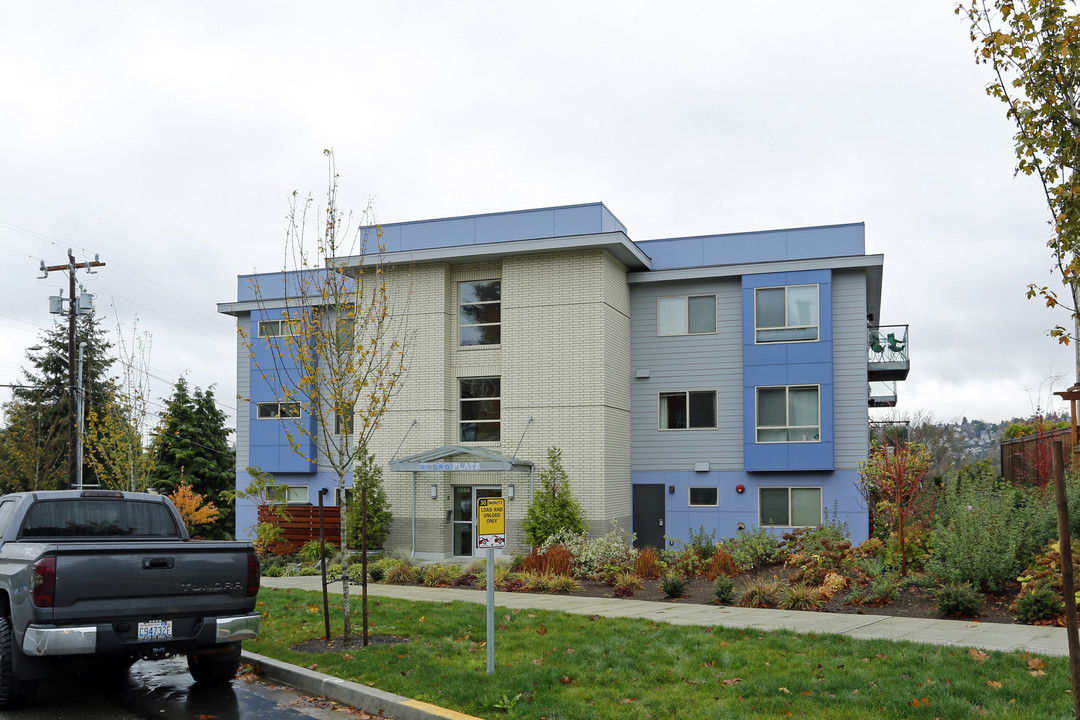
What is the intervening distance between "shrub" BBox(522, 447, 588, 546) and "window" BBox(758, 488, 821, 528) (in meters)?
5.11

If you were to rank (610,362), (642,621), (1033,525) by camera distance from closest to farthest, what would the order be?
(642,621) < (1033,525) < (610,362)

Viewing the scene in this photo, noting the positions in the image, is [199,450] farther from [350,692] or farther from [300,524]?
[350,692]

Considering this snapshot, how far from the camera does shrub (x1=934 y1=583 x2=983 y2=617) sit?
12.0m

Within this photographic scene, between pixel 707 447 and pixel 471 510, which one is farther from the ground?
pixel 707 447

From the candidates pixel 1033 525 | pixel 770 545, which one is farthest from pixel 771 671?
pixel 770 545

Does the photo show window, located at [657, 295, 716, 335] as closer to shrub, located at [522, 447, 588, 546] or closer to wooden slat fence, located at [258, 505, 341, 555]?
shrub, located at [522, 447, 588, 546]

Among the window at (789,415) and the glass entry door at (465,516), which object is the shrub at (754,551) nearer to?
the window at (789,415)

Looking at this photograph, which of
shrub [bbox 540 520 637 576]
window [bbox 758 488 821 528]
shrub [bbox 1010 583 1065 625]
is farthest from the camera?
window [bbox 758 488 821 528]

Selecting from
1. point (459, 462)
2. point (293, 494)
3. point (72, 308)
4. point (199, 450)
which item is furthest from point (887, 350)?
point (199, 450)

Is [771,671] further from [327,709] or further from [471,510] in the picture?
[471,510]

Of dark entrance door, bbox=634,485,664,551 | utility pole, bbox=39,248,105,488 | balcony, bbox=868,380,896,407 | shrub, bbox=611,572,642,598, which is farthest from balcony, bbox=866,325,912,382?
utility pole, bbox=39,248,105,488

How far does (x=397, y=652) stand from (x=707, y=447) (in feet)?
51.8

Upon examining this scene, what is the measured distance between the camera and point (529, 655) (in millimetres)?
9477

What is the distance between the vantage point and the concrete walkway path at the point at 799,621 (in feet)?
33.0
